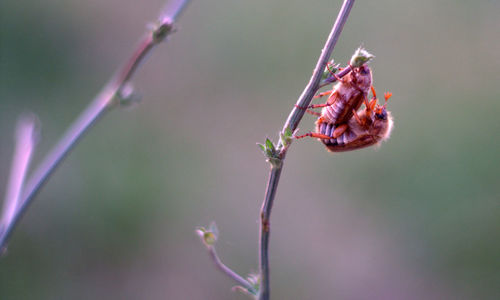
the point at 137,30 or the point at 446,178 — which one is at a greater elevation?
the point at 137,30

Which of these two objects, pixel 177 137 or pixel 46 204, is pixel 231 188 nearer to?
pixel 177 137

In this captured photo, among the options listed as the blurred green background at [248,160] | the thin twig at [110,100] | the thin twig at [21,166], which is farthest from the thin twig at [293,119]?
the blurred green background at [248,160]

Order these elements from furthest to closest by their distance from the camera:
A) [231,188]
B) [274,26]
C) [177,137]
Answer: [274,26]
[177,137]
[231,188]

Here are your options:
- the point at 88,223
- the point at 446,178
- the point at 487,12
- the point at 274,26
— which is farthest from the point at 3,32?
the point at 487,12

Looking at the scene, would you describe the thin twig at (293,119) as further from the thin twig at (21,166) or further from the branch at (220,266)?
the thin twig at (21,166)

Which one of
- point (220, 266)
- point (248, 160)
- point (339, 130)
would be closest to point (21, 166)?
point (220, 266)

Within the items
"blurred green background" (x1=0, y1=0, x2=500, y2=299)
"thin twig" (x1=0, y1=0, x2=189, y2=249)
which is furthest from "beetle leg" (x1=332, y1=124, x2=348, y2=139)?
"blurred green background" (x1=0, y1=0, x2=500, y2=299)

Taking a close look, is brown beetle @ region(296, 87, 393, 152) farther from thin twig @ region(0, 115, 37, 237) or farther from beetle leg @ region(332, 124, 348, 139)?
thin twig @ region(0, 115, 37, 237)

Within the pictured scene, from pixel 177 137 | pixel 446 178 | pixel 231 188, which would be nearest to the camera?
pixel 446 178
